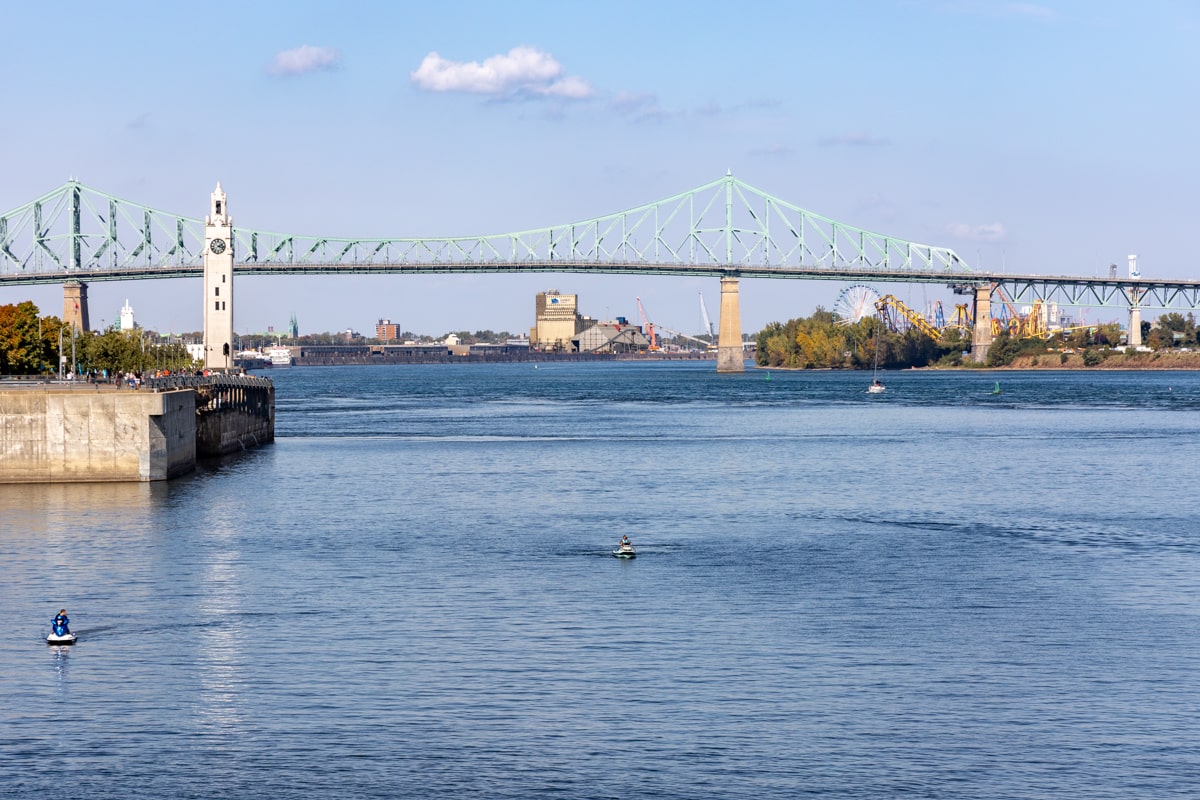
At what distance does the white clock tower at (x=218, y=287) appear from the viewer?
4552 inches

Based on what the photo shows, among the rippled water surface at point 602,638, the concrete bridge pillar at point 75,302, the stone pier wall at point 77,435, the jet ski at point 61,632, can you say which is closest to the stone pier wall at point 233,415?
the rippled water surface at point 602,638

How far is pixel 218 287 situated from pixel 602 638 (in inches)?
3629

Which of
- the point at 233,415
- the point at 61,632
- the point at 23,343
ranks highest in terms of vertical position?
the point at 23,343

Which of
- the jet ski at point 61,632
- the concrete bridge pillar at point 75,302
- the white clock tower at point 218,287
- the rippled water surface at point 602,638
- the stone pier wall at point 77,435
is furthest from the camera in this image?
the concrete bridge pillar at point 75,302

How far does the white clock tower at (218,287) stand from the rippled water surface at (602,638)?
53621 mm

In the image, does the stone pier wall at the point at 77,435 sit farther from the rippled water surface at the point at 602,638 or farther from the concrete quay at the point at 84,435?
the rippled water surface at the point at 602,638

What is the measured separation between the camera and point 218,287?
117 meters

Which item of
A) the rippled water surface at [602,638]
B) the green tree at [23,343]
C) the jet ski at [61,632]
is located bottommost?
the rippled water surface at [602,638]

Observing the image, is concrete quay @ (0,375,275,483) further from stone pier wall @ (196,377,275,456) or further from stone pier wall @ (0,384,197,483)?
stone pier wall @ (196,377,275,456)

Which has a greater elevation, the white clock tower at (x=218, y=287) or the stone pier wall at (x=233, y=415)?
the white clock tower at (x=218, y=287)

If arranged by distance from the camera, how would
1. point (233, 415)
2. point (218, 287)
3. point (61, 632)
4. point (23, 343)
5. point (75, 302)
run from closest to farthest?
1. point (61, 632)
2. point (233, 415)
3. point (23, 343)
4. point (218, 287)
5. point (75, 302)

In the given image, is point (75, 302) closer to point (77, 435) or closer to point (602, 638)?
point (77, 435)

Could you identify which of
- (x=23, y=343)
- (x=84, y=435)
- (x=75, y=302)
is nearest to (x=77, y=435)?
(x=84, y=435)

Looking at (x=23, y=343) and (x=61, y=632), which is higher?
(x=23, y=343)
